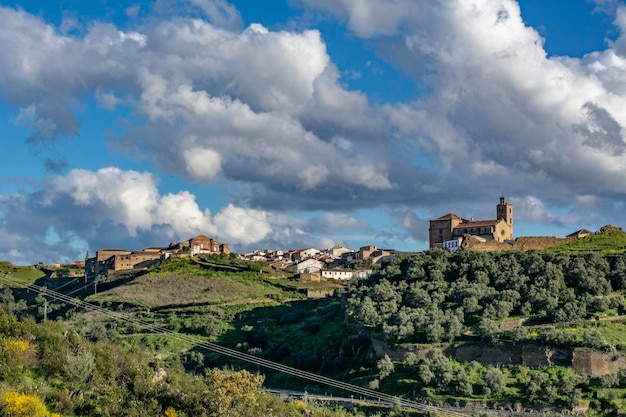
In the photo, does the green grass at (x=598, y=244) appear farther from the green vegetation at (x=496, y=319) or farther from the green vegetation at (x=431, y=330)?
the green vegetation at (x=496, y=319)

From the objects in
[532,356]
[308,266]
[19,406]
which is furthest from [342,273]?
[19,406]

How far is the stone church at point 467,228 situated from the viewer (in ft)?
327

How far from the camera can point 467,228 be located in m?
101

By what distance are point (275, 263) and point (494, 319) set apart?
65.3 metres

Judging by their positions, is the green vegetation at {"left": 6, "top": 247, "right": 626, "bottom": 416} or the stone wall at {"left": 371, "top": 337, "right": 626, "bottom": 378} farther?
the stone wall at {"left": 371, "top": 337, "right": 626, "bottom": 378}

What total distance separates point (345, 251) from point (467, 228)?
164 feet

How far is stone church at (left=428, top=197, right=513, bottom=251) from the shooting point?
99625 mm

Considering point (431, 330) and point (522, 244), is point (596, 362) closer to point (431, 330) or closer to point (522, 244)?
point (431, 330)

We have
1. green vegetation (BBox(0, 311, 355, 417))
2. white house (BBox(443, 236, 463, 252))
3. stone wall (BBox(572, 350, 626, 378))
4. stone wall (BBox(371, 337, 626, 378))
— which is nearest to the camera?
green vegetation (BBox(0, 311, 355, 417))

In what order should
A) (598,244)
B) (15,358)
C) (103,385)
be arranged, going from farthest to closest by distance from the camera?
1. (598,244)
2. (103,385)
3. (15,358)

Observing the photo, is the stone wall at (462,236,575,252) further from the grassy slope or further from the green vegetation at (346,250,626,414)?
the grassy slope

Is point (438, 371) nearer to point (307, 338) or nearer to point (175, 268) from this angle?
point (307, 338)

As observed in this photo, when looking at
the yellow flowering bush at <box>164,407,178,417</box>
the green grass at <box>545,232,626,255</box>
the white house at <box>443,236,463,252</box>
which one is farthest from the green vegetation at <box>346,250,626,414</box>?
the yellow flowering bush at <box>164,407,178,417</box>

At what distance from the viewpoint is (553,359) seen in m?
58.9
